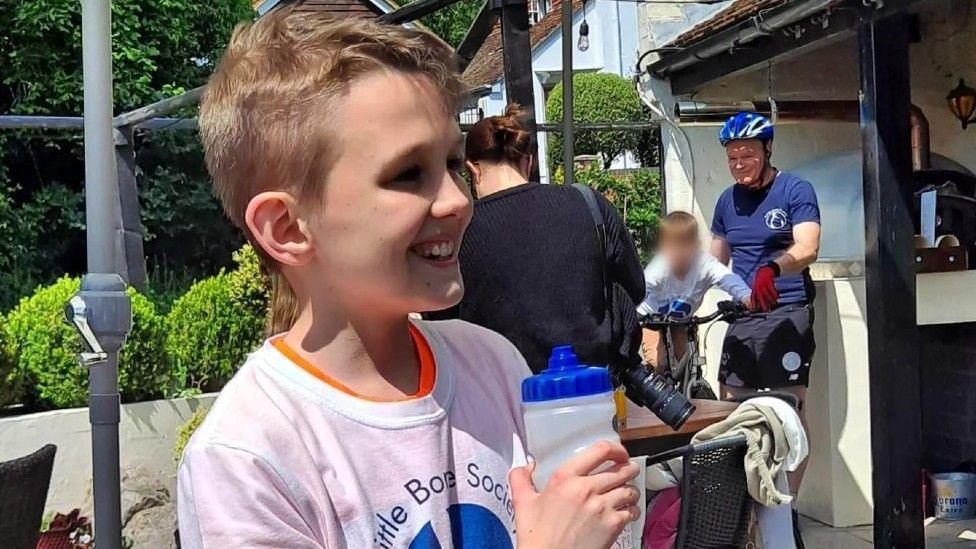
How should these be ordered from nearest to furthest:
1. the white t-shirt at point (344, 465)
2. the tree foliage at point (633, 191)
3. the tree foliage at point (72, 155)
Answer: the white t-shirt at point (344, 465) < the tree foliage at point (72, 155) < the tree foliage at point (633, 191)

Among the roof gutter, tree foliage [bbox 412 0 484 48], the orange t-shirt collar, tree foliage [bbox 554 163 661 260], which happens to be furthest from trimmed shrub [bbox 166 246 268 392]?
tree foliage [bbox 412 0 484 48]

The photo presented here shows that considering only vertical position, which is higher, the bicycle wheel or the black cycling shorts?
the black cycling shorts

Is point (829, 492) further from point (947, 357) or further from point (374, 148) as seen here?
point (374, 148)

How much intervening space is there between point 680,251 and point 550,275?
243cm

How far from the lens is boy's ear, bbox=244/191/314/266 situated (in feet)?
3.39

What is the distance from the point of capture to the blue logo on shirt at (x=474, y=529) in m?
1.06

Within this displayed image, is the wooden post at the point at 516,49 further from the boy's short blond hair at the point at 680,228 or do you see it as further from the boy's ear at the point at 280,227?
the boy's ear at the point at 280,227

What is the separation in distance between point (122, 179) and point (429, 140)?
276 inches

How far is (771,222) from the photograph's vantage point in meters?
5.02

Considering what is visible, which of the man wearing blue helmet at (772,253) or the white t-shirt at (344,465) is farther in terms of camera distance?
the man wearing blue helmet at (772,253)

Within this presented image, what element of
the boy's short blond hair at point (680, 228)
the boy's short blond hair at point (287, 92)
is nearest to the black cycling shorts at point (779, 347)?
the boy's short blond hair at point (680, 228)

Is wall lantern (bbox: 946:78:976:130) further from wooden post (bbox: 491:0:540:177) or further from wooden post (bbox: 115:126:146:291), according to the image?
wooden post (bbox: 115:126:146:291)

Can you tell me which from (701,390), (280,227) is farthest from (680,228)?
A: (280,227)

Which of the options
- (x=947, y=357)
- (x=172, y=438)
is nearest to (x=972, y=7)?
(x=947, y=357)
